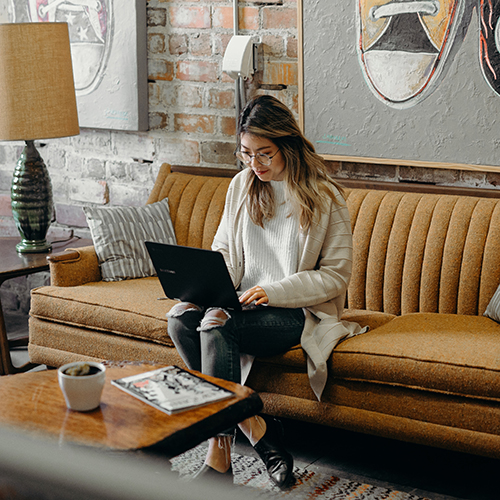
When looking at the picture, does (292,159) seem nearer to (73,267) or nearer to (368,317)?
(368,317)

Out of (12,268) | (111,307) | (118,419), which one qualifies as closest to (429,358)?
(118,419)

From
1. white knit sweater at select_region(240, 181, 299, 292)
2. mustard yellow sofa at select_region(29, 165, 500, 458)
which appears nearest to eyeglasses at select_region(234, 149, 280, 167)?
white knit sweater at select_region(240, 181, 299, 292)

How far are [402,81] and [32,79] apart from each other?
57.9 inches

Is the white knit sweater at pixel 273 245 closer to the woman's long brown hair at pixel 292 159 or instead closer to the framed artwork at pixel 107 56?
the woman's long brown hair at pixel 292 159

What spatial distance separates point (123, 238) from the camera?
2.64m

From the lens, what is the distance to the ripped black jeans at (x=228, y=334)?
6.17ft

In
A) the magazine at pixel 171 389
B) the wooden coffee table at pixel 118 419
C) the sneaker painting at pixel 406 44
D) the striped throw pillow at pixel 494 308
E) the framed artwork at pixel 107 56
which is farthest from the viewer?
the framed artwork at pixel 107 56

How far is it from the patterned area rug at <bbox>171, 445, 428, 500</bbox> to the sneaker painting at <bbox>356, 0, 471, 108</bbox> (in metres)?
1.44

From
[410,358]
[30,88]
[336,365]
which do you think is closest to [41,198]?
[30,88]

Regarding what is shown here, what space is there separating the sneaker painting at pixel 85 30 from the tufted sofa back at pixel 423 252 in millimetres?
1487

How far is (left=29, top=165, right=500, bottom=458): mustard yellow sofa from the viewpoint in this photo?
5.90 feet

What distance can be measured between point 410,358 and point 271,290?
1.41ft

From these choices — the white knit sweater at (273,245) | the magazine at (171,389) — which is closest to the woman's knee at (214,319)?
the white knit sweater at (273,245)

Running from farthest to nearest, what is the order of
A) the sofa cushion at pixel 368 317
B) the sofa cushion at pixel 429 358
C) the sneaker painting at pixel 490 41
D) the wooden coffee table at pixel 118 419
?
the sneaker painting at pixel 490 41
the sofa cushion at pixel 368 317
the sofa cushion at pixel 429 358
the wooden coffee table at pixel 118 419
